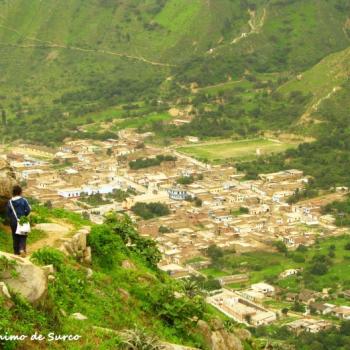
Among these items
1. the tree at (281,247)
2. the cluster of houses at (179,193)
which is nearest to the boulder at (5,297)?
the cluster of houses at (179,193)

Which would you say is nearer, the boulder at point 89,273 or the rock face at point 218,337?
the boulder at point 89,273

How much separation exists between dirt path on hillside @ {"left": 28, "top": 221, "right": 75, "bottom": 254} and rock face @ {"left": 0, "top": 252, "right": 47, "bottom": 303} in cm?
268

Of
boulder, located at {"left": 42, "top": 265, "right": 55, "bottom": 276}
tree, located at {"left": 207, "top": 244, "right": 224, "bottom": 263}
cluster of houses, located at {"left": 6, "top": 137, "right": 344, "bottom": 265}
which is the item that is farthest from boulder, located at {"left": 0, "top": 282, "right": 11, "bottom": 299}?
tree, located at {"left": 207, "top": 244, "right": 224, "bottom": 263}

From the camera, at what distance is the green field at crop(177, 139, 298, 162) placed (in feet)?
241

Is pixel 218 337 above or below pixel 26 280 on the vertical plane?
below

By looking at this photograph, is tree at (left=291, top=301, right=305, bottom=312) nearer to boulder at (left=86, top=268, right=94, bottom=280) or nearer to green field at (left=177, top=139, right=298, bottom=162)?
boulder at (left=86, top=268, right=94, bottom=280)

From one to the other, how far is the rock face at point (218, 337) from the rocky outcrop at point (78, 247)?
92.5 inches

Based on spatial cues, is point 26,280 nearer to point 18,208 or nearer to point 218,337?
point 18,208

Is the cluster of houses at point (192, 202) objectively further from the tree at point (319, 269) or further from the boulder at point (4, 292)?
the boulder at point (4, 292)

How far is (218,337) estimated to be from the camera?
14.7 meters

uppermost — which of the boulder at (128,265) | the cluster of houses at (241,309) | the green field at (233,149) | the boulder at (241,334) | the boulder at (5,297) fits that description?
the boulder at (5,297)

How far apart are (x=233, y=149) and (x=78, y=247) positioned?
63.2m

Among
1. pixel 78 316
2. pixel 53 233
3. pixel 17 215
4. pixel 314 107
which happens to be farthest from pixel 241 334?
pixel 314 107

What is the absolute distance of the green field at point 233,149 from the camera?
7350cm
